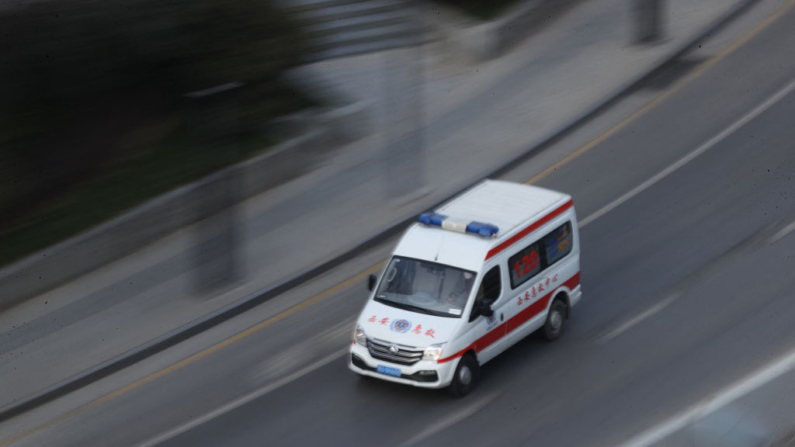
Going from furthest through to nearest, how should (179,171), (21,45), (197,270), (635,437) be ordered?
(179,171)
(21,45)
(197,270)
(635,437)

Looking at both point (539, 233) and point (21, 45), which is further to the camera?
point (21, 45)

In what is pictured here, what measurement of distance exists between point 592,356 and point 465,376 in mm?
2047

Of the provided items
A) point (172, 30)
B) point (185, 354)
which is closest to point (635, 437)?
point (185, 354)

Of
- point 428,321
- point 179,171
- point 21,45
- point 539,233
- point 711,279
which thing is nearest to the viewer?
point 428,321

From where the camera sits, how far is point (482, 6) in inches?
1077

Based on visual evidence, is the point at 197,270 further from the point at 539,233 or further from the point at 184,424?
the point at 539,233

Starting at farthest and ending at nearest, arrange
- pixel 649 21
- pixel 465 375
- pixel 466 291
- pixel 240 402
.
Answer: pixel 649 21 < pixel 240 402 < pixel 466 291 < pixel 465 375

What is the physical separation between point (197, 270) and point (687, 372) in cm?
805

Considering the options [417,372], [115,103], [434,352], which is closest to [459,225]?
[434,352]

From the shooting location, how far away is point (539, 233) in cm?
1457

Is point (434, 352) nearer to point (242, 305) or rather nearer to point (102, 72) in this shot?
point (242, 305)

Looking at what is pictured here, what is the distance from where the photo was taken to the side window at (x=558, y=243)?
48.4 ft

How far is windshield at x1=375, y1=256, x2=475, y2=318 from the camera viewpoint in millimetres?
13703

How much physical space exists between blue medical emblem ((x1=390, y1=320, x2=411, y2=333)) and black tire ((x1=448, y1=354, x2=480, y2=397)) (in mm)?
808
